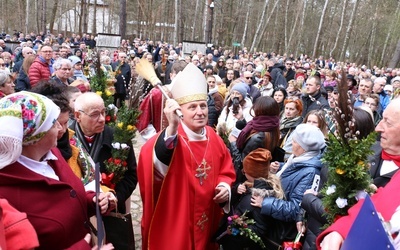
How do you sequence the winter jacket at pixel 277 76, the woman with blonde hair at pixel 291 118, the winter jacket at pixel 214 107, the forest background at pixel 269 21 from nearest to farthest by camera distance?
1. the woman with blonde hair at pixel 291 118
2. the winter jacket at pixel 214 107
3. the winter jacket at pixel 277 76
4. the forest background at pixel 269 21

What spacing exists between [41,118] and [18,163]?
25cm

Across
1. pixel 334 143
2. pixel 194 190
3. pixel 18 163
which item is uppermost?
pixel 334 143

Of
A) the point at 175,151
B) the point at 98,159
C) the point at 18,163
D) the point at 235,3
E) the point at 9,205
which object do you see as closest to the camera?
the point at 9,205

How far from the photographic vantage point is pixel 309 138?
3193 mm

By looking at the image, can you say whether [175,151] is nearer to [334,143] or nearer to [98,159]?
[98,159]

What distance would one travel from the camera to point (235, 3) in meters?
39.8

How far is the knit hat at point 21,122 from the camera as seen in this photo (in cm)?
167

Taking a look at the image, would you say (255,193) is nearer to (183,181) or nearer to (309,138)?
(183,181)

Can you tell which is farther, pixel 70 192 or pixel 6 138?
pixel 70 192

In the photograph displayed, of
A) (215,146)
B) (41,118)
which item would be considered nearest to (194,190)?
(215,146)

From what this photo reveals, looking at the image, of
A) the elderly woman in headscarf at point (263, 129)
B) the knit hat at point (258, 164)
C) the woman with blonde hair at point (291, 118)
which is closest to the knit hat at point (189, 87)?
the knit hat at point (258, 164)

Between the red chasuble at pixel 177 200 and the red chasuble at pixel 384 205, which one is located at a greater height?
the red chasuble at pixel 384 205

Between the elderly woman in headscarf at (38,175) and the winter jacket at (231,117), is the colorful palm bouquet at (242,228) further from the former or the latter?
the winter jacket at (231,117)

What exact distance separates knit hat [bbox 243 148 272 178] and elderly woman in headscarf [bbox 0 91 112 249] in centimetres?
151
